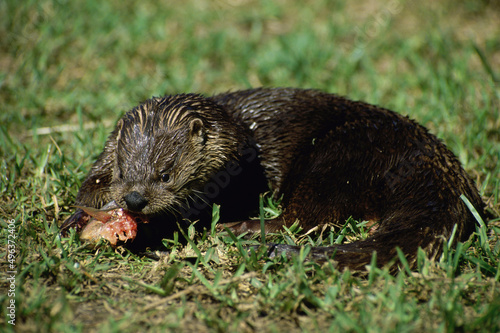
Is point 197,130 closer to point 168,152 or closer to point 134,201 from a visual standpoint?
point 168,152

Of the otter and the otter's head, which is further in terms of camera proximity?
the otter's head

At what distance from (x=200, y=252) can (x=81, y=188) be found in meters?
0.95

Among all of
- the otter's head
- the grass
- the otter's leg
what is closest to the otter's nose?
the otter's head

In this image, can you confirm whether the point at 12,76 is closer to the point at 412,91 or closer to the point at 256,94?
the point at 256,94

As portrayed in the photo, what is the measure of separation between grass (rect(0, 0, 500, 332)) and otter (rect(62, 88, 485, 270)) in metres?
0.17

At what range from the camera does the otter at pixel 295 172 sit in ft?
8.30

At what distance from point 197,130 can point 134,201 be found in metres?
0.57

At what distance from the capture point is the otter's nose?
8.36ft

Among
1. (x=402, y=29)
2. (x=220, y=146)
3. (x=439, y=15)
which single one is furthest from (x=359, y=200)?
(x=439, y=15)

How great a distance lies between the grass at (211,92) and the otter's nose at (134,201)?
0.27 metres

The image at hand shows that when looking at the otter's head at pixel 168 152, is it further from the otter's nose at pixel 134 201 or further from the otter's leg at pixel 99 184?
the otter's leg at pixel 99 184

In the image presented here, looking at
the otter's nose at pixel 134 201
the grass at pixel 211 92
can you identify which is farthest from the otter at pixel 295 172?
the grass at pixel 211 92

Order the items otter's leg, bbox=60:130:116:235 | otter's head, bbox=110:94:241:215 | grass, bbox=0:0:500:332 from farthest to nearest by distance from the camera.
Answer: otter's leg, bbox=60:130:116:235 < otter's head, bbox=110:94:241:215 < grass, bbox=0:0:500:332

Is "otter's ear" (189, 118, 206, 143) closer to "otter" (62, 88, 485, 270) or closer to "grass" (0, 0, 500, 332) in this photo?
"otter" (62, 88, 485, 270)
